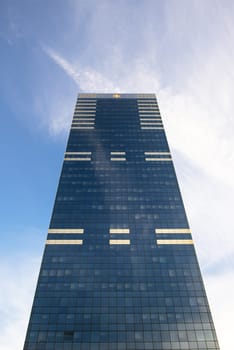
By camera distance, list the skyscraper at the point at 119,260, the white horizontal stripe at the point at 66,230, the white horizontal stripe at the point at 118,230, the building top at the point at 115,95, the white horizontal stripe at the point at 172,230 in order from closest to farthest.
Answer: the skyscraper at the point at 119,260 < the white horizontal stripe at the point at 66,230 < the white horizontal stripe at the point at 118,230 < the white horizontal stripe at the point at 172,230 < the building top at the point at 115,95

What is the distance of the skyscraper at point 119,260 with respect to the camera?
2218 inches

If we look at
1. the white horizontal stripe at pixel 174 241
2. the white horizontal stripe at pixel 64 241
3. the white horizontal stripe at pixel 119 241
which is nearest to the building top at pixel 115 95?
the white horizontal stripe at pixel 174 241

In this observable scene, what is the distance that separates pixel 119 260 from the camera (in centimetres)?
6981

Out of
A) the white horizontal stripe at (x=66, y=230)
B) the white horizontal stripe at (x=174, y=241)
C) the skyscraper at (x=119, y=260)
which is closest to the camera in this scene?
the skyscraper at (x=119, y=260)

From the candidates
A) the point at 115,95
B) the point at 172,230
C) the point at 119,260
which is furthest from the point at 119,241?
the point at 115,95

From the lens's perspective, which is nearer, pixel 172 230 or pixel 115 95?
pixel 172 230

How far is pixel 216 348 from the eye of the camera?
54.5 m

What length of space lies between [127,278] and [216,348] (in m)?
25.3

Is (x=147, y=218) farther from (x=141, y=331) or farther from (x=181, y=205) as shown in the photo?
(x=141, y=331)

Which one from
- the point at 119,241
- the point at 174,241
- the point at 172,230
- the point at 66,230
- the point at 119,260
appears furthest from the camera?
the point at 172,230

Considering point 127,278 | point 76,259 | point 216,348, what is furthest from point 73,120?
point 216,348

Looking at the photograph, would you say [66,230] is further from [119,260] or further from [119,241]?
[119,260]

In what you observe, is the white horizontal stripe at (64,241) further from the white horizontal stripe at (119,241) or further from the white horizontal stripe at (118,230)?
the white horizontal stripe at (118,230)

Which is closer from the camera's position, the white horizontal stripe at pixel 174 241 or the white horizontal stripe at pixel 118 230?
the white horizontal stripe at pixel 174 241
